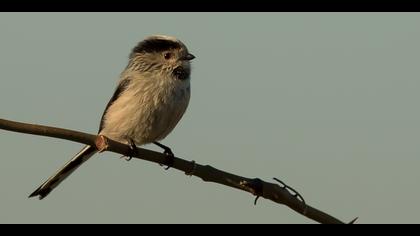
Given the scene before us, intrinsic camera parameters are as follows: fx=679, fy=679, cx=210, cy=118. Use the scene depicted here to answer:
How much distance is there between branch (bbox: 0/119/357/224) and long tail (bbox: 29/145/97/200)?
2070mm

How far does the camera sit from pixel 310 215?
3051mm

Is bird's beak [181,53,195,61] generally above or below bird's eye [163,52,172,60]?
above

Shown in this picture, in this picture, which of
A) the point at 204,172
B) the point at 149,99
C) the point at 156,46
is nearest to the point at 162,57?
the point at 156,46

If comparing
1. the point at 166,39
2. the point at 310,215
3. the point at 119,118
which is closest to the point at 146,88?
the point at 119,118

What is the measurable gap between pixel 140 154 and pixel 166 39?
443 centimetres

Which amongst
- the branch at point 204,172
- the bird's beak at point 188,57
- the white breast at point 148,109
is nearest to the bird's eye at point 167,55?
the bird's beak at point 188,57

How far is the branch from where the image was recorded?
9.37 feet

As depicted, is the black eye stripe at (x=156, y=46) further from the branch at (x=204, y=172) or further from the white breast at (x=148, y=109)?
the branch at (x=204, y=172)

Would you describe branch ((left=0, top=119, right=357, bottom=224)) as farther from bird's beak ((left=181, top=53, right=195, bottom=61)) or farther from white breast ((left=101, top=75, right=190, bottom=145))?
bird's beak ((left=181, top=53, right=195, bottom=61))

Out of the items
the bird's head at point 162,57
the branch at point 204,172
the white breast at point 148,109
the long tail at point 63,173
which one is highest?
the bird's head at point 162,57

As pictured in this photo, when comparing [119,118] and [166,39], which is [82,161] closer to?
[119,118]

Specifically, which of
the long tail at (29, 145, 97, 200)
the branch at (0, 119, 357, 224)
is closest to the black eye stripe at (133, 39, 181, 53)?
the long tail at (29, 145, 97, 200)

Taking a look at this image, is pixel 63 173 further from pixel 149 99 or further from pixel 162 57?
pixel 162 57

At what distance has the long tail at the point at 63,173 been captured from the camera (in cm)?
573
